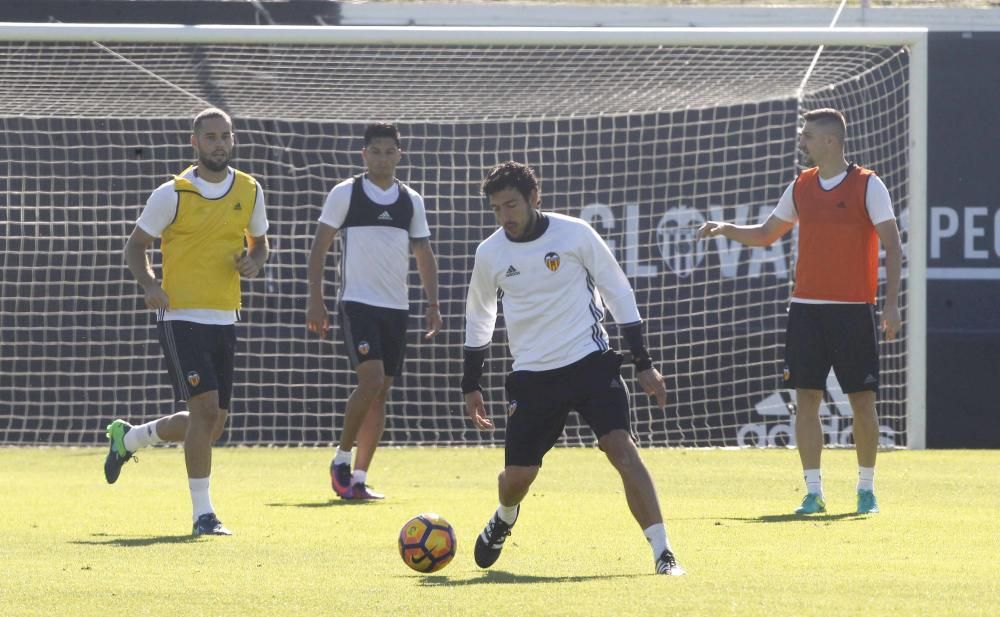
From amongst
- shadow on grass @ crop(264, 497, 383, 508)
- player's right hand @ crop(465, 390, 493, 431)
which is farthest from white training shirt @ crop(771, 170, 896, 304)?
shadow on grass @ crop(264, 497, 383, 508)

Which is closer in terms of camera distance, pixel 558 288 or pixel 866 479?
pixel 558 288

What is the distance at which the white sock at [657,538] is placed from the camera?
604cm

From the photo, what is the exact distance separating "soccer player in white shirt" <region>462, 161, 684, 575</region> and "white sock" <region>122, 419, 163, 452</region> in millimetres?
2870

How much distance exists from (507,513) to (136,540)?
2.05 metres

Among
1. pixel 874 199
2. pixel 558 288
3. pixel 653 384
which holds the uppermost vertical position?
pixel 874 199

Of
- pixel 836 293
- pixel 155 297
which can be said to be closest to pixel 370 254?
pixel 155 297

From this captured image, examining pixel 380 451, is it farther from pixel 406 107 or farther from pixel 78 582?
pixel 78 582

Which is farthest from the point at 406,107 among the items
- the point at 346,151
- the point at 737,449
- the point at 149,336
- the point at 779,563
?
the point at 779,563

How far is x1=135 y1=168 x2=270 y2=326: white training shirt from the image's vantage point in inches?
311

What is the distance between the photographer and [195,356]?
25.8 feet

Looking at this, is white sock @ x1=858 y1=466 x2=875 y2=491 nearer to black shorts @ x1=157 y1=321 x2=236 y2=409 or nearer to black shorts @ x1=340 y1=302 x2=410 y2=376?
black shorts @ x1=340 y1=302 x2=410 y2=376

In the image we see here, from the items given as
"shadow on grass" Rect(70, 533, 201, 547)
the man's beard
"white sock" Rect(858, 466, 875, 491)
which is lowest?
"shadow on grass" Rect(70, 533, 201, 547)

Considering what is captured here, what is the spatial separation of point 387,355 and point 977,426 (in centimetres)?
567

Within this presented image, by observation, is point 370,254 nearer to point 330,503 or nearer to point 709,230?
point 330,503
